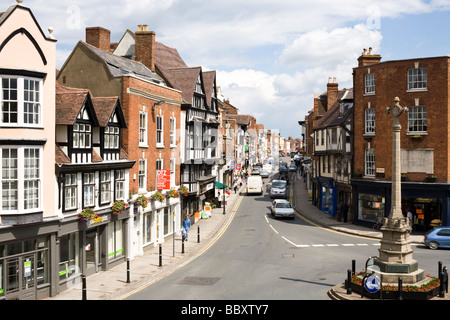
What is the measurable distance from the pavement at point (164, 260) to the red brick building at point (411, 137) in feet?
9.24

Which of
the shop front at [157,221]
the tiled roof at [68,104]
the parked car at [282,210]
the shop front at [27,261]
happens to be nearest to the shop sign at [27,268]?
the shop front at [27,261]

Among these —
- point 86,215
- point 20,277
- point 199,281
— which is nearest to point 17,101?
point 86,215

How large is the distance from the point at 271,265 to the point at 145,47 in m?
20.4

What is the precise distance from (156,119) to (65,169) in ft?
35.9

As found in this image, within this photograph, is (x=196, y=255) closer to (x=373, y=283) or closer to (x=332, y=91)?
(x=373, y=283)

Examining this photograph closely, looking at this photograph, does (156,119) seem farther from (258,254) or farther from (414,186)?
(414,186)

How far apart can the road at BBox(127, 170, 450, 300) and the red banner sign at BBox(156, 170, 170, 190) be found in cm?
484

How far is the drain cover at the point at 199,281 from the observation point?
63.3 ft

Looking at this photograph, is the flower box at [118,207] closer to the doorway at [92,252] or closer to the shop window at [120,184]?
the shop window at [120,184]

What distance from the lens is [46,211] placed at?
1830 cm

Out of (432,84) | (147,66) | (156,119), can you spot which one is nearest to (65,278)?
(156,119)

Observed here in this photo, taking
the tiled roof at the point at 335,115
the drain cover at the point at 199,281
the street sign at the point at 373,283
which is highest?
the tiled roof at the point at 335,115

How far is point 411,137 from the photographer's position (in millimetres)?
33969

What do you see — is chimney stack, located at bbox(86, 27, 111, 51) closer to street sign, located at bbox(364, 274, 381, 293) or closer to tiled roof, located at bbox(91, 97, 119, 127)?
tiled roof, located at bbox(91, 97, 119, 127)
